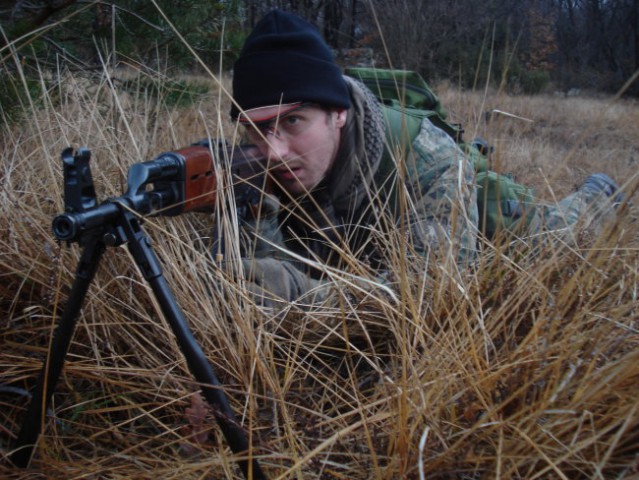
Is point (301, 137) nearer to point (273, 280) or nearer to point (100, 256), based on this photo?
point (273, 280)

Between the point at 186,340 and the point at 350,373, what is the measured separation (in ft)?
1.42

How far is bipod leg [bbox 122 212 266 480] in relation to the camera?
1.04 metres

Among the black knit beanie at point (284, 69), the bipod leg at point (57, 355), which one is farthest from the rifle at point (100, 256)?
the black knit beanie at point (284, 69)

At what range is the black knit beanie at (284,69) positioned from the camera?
2.03 meters

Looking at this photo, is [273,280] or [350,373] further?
[273,280]

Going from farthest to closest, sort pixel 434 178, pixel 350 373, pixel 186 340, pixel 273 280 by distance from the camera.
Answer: pixel 434 178 < pixel 273 280 < pixel 350 373 < pixel 186 340

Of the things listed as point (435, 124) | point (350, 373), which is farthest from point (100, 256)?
point (435, 124)

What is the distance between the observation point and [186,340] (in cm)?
105

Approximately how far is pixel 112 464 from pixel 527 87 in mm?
13408

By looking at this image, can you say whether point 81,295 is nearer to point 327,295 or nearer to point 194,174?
point 194,174

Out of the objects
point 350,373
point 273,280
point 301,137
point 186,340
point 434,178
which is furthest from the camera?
point 434,178

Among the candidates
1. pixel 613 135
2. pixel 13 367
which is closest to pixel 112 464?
pixel 13 367

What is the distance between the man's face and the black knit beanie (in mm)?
52

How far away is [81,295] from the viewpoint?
1050mm
